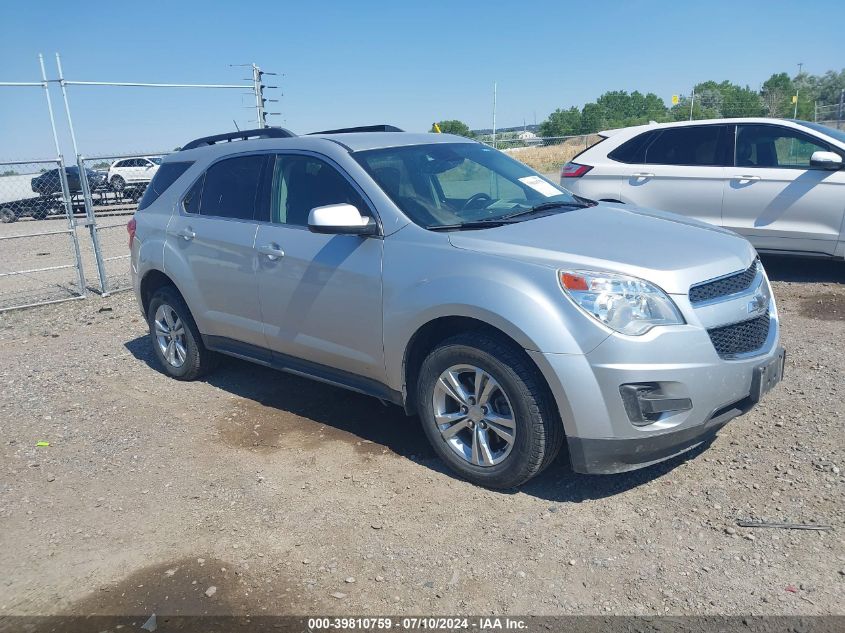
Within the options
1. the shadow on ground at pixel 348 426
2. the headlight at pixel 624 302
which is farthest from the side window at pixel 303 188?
the headlight at pixel 624 302

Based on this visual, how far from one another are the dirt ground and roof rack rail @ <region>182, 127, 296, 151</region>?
2043mm

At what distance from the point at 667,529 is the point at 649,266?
1262mm

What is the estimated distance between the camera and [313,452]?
15.0ft

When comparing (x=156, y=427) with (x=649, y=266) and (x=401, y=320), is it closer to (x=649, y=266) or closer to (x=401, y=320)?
(x=401, y=320)

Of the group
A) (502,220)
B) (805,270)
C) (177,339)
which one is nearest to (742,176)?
(805,270)

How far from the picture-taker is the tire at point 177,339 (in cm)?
581

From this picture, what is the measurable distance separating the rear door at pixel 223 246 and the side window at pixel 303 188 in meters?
0.17

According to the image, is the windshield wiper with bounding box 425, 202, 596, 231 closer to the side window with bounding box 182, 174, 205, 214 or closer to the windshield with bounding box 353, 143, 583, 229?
the windshield with bounding box 353, 143, 583, 229

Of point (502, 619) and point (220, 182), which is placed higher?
Answer: point (220, 182)

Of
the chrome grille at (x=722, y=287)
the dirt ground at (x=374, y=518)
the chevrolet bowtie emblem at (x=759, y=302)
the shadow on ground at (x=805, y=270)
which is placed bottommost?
the dirt ground at (x=374, y=518)

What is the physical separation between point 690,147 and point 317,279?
5.65 metres

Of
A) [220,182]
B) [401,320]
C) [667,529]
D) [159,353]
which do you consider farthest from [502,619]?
[159,353]

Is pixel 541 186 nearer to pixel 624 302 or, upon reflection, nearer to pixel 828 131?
pixel 624 302

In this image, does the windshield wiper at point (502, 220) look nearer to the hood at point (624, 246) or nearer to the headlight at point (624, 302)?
the hood at point (624, 246)
